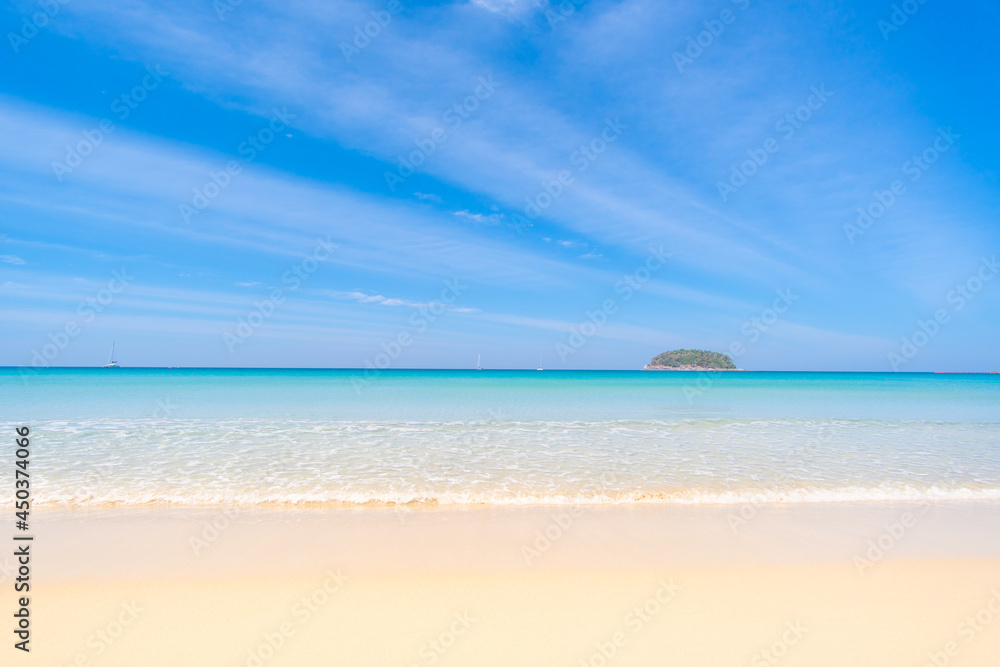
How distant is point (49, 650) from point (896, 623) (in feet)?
23.9

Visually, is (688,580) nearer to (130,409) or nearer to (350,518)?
(350,518)

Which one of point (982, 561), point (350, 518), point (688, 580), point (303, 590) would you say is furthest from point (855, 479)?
point (303, 590)

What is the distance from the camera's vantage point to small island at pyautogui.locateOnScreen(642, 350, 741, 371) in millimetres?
133125

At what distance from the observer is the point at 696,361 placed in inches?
5315

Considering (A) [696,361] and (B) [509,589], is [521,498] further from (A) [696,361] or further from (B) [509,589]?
(A) [696,361]

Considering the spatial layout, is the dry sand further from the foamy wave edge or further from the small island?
the small island

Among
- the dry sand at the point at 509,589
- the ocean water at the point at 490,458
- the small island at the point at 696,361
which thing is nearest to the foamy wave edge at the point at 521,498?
the ocean water at the point at 490,458

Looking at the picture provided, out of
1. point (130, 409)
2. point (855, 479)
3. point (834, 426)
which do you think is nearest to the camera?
point (855, 479)

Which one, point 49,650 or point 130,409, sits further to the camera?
point 130,409

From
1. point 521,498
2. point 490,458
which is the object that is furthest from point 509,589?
point 490,458

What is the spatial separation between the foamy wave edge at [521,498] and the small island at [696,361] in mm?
134123

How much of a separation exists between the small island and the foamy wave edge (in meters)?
134

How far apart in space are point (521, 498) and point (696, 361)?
13906 cm

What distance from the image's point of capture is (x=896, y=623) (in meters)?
4.24
